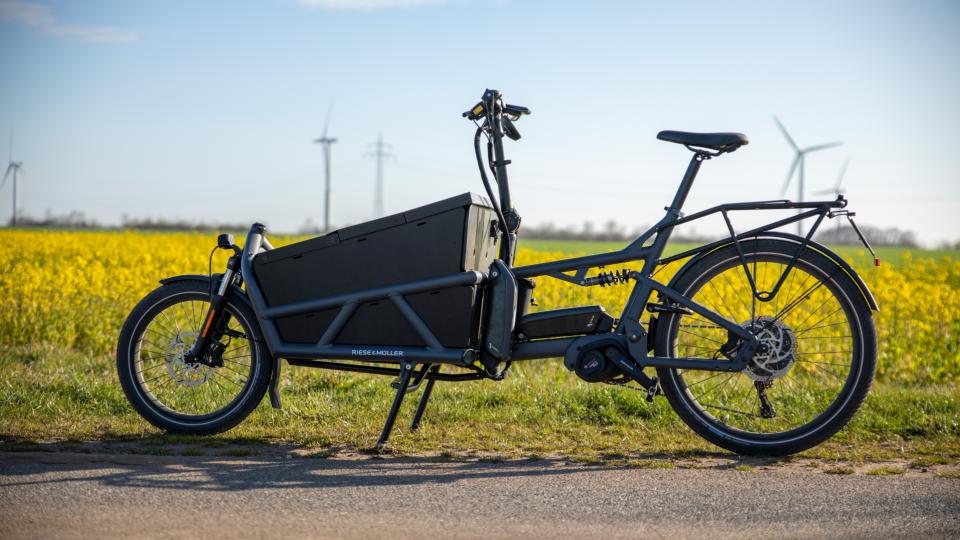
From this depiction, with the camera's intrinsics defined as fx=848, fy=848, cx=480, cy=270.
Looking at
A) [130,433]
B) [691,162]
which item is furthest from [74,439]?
[691,162]

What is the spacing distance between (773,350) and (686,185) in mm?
1015

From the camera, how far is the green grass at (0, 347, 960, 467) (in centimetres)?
470

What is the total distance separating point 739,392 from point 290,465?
3.14 metres

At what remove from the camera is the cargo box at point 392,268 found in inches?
186

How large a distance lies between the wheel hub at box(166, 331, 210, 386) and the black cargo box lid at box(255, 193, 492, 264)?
74cm

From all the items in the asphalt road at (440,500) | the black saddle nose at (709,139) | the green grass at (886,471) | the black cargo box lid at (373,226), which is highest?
the black saddle nose at (709,139)

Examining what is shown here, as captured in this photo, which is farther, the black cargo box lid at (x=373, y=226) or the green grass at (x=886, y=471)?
the black cargo box lid at (x=373, y=226)

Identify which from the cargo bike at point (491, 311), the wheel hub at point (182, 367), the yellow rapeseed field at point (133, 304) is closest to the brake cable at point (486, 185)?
the cargo bike at point (491, 311)

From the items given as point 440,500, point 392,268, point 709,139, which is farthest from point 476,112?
point 440,500

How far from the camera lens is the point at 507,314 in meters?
4.75

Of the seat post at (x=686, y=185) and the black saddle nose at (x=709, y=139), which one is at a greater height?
the black saddle nose at (x=709, y=139)

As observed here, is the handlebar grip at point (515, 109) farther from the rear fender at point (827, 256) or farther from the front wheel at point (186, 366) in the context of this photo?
the front wheel at point (186, 366)

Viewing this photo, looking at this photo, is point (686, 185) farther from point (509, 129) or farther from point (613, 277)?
point (509, 129)

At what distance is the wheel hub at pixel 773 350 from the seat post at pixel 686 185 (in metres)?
0.76
